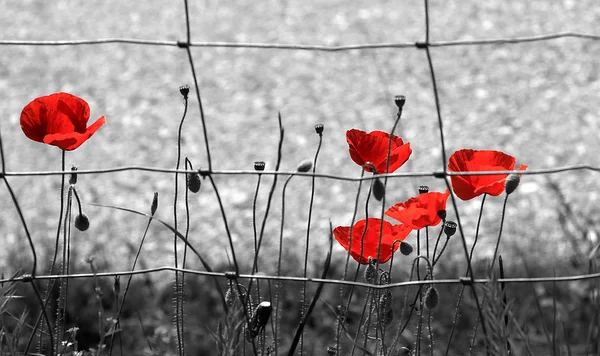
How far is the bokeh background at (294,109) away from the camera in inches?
135

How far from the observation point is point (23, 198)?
12.7 ft

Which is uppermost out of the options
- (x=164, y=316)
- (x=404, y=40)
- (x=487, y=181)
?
→ (x=404, y=40)

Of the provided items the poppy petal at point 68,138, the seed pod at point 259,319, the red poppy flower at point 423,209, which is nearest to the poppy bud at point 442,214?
the red poppy flower at point 423,209

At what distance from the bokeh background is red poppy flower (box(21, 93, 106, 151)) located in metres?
1.46

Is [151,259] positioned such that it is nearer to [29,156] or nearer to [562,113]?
[29,156]

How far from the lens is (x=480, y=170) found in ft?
4.46

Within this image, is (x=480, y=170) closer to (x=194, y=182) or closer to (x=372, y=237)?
(x=372, y=237)

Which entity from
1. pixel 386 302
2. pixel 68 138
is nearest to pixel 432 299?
pixel 386 302

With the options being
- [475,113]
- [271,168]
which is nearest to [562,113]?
[475,113]

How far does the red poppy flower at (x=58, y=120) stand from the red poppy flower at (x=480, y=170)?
53 cm

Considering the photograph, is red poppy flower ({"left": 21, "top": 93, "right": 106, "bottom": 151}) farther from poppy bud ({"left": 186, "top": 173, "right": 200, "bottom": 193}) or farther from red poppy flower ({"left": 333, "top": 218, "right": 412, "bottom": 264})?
red poppy flower ({"left": 333, "top": 218, "right": 412, "bottom": 264})

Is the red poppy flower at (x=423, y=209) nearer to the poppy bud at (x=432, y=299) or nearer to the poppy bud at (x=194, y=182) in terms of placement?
the poppy bud at (x=432, y=299)

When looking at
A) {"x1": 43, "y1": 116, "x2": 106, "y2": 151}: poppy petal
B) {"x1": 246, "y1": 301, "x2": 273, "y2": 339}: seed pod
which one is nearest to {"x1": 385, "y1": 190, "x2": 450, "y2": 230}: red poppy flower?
{"x1": 246, "y1": 301, "x2": 273, "y2": 339}: seed pod

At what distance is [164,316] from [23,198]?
4.76 feet
